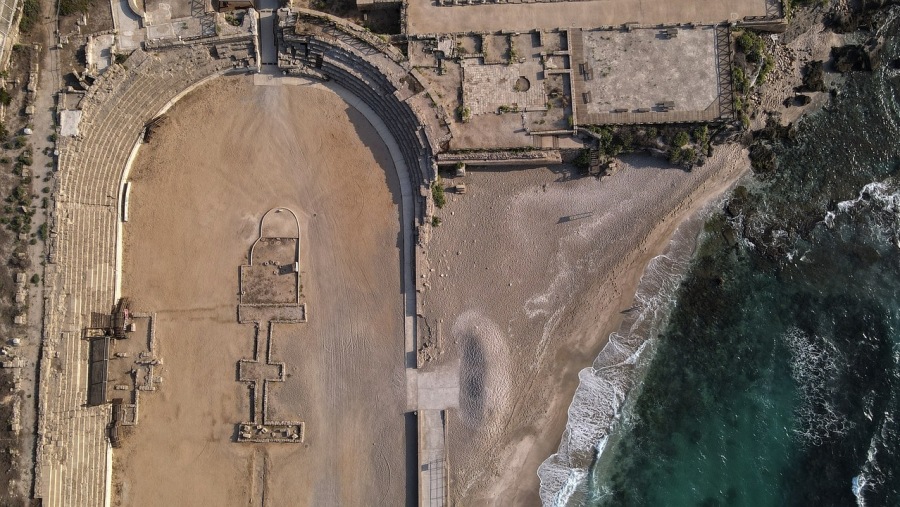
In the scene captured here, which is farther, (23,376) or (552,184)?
(552,184)

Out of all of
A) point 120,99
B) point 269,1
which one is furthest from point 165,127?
point 269,1

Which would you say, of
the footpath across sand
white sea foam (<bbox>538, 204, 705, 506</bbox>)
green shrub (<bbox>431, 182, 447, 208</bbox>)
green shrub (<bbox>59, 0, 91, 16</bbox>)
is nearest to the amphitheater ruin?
green shrub (<bbox>431, 182, 447, 208</bbox>)

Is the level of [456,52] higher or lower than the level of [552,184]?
higher

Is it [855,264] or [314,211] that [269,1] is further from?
[855,264]

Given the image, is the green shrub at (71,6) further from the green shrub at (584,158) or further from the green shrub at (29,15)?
the green shrub at (584,158)

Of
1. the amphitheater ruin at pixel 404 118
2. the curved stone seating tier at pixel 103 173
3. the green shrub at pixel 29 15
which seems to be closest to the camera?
the curved stone seating tier at pixel 103 173

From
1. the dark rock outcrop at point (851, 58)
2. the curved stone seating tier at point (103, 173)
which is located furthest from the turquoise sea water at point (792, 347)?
the curved stone seating tier at point (103, 173)

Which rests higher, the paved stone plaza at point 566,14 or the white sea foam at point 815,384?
the paved stone plaza at point 566,14

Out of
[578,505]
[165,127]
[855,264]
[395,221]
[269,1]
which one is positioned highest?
[269,1]
